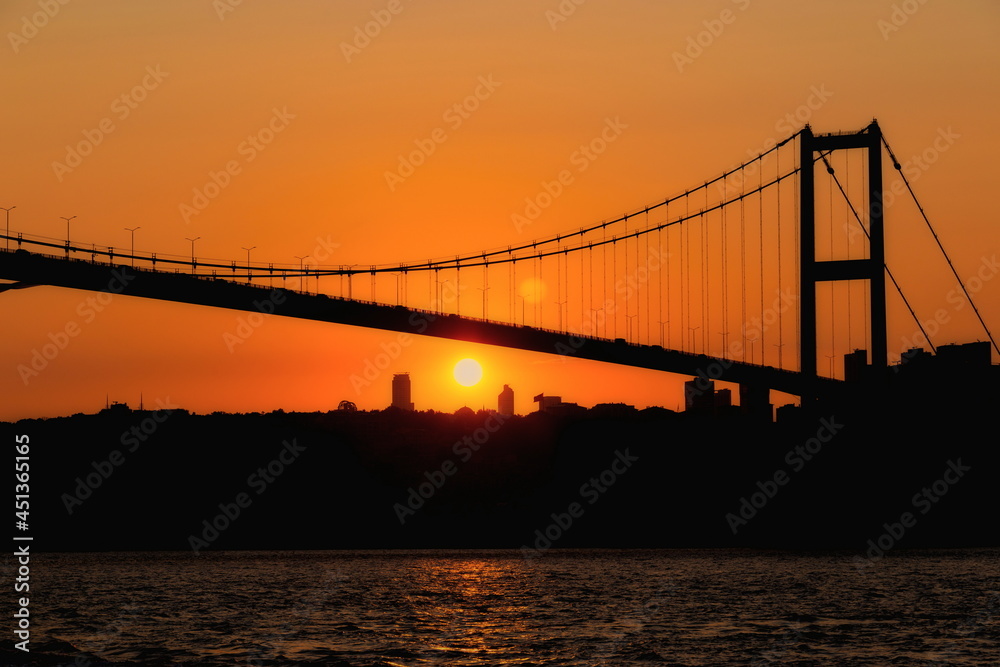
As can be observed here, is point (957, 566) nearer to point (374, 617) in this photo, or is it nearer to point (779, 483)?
point (779, 483)

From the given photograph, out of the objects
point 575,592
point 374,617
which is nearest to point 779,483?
point 575,592
